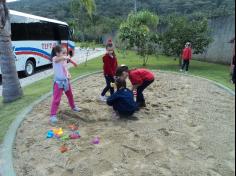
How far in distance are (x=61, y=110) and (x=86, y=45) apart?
12.3 m

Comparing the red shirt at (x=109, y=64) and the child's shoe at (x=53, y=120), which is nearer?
the child's shoe at (x=53, y=120)

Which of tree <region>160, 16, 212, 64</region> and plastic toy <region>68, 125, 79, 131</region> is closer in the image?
plastic toy <region>68, 125, 79, 131</region>

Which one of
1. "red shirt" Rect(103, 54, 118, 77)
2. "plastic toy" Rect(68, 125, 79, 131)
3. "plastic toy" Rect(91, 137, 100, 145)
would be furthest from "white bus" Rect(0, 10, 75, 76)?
"plastic toy" Rect(91, 137, 100, 145)

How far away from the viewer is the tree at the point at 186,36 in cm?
1667

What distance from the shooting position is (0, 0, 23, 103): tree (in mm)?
7762

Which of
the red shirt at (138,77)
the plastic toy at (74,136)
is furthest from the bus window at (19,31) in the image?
the plastic toy at (74,136)

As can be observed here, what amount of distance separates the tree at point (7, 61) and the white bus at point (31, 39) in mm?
5695

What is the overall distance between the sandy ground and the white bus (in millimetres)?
7593

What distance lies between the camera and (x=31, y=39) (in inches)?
607

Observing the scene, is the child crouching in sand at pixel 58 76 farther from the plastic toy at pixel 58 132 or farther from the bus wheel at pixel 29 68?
the bus wheel at pixel 29 68

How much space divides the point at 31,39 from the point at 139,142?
11.9m

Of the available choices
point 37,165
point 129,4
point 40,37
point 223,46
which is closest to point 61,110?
point 37,165

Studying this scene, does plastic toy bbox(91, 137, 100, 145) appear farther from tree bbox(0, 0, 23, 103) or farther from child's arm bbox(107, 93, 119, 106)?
tree bbox(0, 0, 23, 103)

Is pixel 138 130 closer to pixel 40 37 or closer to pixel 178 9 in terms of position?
pixel 40 37
